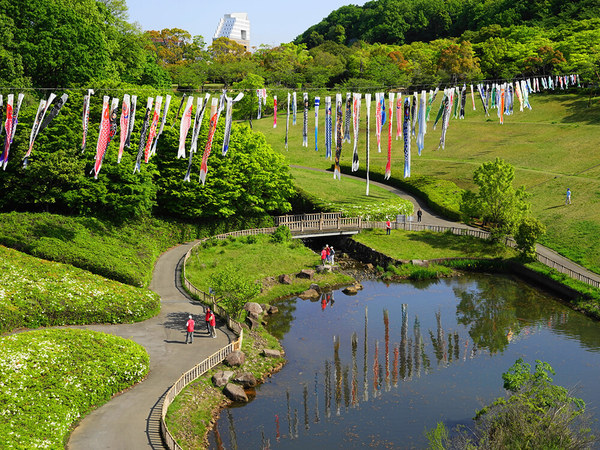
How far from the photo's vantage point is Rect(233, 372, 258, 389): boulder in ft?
111

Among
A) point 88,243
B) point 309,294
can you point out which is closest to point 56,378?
→ point 88,243

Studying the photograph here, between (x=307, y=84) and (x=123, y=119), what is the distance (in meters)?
92.6

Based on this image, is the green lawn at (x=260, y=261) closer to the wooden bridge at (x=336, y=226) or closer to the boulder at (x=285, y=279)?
the boulder at (x=285, y=279)

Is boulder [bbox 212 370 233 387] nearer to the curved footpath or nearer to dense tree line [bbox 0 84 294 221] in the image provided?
the curved footpath

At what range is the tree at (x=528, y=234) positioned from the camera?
54094mm

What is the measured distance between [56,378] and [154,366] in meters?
5.41

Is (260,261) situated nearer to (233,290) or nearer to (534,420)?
(233,290)

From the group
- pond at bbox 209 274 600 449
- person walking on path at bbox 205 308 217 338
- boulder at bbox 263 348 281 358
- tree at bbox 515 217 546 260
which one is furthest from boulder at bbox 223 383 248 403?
tree at bbox 515 217 546 260

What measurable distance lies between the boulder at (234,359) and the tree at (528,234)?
29.4m

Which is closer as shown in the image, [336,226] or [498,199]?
[498,199]

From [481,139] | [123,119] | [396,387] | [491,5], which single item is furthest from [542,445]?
[491,5]

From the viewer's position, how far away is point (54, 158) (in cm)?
4950

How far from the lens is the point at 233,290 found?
40.1 meters

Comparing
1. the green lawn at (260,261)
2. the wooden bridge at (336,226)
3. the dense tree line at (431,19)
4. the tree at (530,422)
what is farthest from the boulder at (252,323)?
the dense tree line at (431,19)
